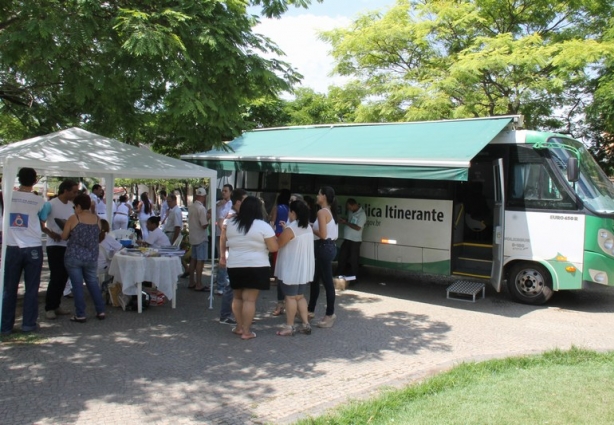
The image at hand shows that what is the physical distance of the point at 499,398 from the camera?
4.55m

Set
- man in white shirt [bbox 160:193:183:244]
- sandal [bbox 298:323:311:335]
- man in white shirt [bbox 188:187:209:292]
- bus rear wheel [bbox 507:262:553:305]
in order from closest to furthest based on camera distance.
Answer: sandal [bbox 298:323:311:335] < bus rear wheel [bbox 507:262:553:305] < man in white shirt [bbox 188:187:209:292] < man in white shirt [bbox 160:193:183:244]

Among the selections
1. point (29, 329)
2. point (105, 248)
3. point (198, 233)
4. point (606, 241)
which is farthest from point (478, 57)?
point (29, 329)

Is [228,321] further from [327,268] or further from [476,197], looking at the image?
[476,197]

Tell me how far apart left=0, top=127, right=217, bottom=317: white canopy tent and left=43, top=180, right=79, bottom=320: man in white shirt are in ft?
1.27

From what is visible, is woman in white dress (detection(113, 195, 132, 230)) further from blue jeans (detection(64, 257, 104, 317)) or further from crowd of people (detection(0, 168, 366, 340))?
blue jeans (detection(64, 257, 104, 317))

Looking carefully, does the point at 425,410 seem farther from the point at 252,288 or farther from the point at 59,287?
the point at 59,287

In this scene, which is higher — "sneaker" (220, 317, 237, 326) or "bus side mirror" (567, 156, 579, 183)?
"bus side mirror" (567, 156, 579, 183)

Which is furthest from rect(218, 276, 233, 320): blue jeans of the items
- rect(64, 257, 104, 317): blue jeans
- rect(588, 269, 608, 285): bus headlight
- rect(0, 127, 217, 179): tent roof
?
rect(588, 269, 608, 285): bus headlight

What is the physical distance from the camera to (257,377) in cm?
536

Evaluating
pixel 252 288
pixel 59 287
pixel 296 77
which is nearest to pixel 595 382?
pixel 252 288

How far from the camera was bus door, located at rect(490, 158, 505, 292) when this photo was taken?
8.61m

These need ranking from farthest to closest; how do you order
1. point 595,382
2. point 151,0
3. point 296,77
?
point 296,77 < point 151,0 < point 595,382

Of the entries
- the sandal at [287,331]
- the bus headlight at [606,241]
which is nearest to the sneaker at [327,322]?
the sandal at [287,331]

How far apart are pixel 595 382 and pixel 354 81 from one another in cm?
1477
